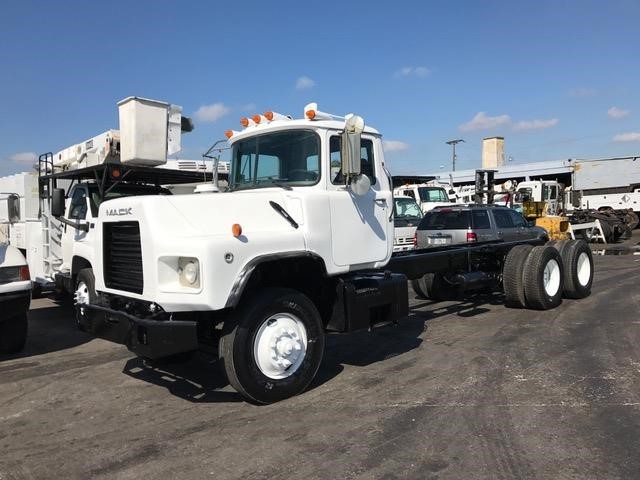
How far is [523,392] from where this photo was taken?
5.27 m

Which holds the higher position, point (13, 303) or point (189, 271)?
point (189, 271)

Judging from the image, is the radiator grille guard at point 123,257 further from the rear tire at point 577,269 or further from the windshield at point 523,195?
the windshield at point 523,195

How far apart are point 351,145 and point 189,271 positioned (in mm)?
1984

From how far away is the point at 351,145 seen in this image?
541cm

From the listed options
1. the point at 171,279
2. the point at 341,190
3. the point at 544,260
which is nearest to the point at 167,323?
the point at 171,279

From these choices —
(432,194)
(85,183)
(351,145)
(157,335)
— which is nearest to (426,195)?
(432,194)

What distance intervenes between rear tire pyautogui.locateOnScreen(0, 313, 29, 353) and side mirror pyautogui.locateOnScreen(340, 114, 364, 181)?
445 centimetres

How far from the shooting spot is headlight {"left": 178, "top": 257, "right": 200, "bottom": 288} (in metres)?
4.53

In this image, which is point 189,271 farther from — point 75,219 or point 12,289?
point 75,219

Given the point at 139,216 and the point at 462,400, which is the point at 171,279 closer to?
the point at 139,216

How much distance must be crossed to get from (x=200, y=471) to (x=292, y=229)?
2252mm

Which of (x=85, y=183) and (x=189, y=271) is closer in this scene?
(x=189, y=271)

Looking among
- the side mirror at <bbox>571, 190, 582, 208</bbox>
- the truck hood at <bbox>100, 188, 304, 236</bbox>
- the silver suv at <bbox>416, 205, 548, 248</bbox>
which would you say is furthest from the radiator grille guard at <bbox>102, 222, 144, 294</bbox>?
the side mirror at <bbox>571, 190, 582, 208</bbox>

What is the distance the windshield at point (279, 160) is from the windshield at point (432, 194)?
54.6ft
